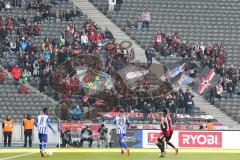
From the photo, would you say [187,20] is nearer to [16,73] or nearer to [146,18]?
[146,18]

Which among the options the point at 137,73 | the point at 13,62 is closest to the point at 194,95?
the point at 137,73

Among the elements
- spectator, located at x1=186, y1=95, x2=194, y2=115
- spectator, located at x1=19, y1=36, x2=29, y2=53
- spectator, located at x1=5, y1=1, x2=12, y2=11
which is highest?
spectator, located at x1=5, y1=1, x2=12, y2=11

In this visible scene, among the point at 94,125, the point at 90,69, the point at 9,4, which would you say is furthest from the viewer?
the point at 9,4

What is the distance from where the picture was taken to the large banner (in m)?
40.1

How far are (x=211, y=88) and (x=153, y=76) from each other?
14.1ft

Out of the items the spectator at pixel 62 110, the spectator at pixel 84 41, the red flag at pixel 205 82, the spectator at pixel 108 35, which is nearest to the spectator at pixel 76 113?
the spectator at pixel 62 110

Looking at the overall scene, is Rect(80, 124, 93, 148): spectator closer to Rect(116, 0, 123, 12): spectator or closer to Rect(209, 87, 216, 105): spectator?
Rect(209, 87, 216, 105): spectator

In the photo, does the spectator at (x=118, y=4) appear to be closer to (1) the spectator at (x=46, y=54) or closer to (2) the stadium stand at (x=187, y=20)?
(2) the stadium stand at (x=187, y=20)

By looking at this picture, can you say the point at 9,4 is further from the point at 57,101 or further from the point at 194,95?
the point at 194,95

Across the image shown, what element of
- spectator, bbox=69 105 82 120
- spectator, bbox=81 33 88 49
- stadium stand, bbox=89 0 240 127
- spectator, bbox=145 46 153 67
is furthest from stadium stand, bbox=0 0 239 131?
spectator, bbox=69 105 82 120

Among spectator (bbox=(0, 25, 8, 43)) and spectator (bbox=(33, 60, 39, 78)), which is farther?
spectator (bbox=(0, 25, 8, 43))

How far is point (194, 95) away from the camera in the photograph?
49125 mm

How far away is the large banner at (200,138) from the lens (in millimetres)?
40125

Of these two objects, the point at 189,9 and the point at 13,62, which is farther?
the point at 189,9
